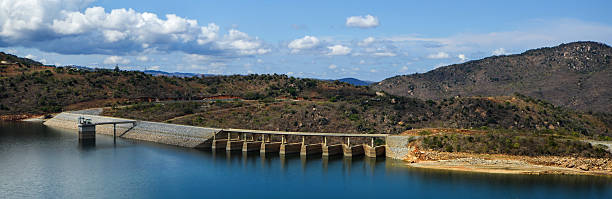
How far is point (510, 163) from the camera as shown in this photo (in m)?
57.9

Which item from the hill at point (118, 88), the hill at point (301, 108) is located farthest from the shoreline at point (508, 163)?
the hill at point (118, 88)

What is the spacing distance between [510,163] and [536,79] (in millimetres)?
114441

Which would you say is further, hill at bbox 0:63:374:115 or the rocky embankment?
hill at bbox 0:63:374:115

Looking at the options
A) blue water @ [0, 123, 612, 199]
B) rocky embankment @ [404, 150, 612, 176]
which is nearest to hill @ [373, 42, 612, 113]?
rocky embankment @ [404, 150, 612, 176]

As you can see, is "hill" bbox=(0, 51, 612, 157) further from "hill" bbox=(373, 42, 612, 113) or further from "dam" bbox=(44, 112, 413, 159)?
"hill" bbox=(373, 42, 612, 113)

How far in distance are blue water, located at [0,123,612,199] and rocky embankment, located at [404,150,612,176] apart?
4.47ft

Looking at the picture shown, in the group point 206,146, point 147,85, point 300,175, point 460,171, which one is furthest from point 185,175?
point 147,85

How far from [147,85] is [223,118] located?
141 feet

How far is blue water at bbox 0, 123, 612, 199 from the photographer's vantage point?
50.3 metres

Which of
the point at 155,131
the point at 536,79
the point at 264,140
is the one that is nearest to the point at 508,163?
the point at 264,140

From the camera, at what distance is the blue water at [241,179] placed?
165 feet

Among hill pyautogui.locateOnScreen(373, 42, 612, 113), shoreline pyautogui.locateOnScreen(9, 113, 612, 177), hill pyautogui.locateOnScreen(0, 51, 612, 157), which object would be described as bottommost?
shoreline pyautogui.locateOnScreen(9, 113, 612, 177)

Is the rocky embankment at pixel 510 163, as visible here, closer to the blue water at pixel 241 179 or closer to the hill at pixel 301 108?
the hill at pixel 301 108

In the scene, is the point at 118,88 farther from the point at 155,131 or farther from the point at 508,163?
the point at 508,163
